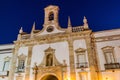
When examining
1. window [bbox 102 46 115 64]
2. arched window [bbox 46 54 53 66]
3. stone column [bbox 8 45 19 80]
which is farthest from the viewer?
stone column [bbox 8 45 19 80]

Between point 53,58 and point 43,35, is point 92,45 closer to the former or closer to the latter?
point 53,58

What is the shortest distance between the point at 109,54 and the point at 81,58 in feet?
13.1

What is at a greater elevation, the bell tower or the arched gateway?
the bell tower

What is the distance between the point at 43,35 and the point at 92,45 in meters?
8.13

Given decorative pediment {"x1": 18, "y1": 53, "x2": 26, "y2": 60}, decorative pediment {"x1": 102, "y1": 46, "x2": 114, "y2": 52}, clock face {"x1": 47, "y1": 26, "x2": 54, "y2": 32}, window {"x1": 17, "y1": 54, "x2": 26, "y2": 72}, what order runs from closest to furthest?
1. decorative pediment {"x1": 102, "y1": 46, "x2": 114, "y2": 52}
2. window {"x1": 17, "y1": 54, "x2": 26, "y2": 72}
3. decorative pediment {"x1": 18, "y1": 53, "x2": 26, "y2": 60}
4. clock face {"x1": 47, "y1": 26, "x2": 54, "y2": 32}

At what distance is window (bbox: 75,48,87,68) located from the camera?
2477cm

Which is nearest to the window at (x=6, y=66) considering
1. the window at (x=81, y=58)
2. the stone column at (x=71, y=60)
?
the stone column at (x=71, y=60)

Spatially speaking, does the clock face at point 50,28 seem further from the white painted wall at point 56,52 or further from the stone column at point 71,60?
the stone column at point 71,60

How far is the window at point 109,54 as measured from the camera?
24.7 m

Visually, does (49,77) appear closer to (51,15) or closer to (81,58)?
(81,58)

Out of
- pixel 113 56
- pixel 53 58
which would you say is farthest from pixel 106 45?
pixel 53 58

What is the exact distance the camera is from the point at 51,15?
31453 millimetres

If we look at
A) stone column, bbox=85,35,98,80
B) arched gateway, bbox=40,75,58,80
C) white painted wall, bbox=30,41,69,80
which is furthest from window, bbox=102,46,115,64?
arched gateway, bbox=40,75,58,80

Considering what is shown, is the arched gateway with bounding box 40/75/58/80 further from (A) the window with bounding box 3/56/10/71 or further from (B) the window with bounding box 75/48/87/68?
(A) the window with bounding box 3/56/10/71
